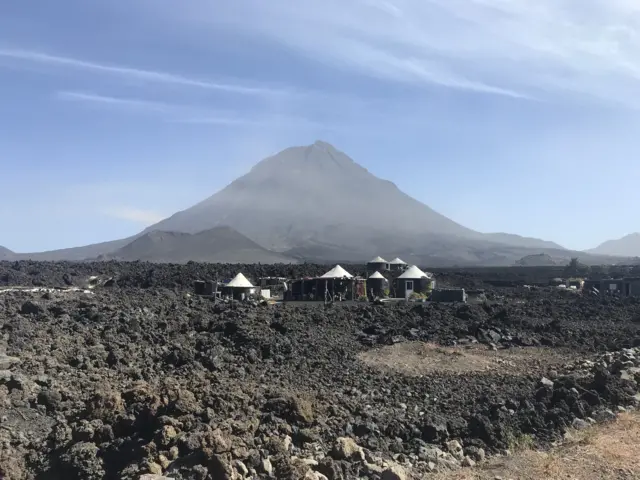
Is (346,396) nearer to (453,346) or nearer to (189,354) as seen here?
(189,354)

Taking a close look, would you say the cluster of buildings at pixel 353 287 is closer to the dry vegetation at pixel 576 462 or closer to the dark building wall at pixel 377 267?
the dark building wall at pixel 377 267

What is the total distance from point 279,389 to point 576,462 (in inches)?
215

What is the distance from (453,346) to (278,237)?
17188 centimetres

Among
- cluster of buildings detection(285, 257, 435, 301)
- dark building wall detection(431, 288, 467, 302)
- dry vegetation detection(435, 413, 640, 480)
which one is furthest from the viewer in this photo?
cluster of buildings detection(285, 257, 435, 301)

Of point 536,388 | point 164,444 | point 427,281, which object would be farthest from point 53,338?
point 427,281

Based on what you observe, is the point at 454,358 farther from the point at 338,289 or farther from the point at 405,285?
the point at 405,285

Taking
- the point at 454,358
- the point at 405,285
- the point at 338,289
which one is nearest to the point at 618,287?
the point at 405,285

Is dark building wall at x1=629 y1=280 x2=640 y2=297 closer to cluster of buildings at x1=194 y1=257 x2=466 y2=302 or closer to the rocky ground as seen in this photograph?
cluster of buildings at x1=194 y1=257 x2=466 y2=302

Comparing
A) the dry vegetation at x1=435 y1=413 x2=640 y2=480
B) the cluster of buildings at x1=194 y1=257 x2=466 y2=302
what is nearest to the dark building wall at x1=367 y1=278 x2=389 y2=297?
the cluster of buildings at x1=194 y1=257 x2=466 y2=302

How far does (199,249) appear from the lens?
127 metres

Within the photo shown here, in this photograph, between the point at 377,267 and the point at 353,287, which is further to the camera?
the point at 377,267

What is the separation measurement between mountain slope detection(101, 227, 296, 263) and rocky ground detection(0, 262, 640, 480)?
89.2 metres

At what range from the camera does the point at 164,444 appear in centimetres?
761

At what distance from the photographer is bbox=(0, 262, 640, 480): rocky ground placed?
787 cm
